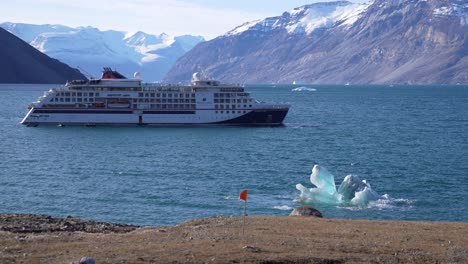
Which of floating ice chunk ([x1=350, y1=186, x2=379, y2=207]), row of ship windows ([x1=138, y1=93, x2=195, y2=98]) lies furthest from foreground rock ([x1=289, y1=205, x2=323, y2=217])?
row of ship windows ([x1=138, y1=93, x2=195, y2=98])

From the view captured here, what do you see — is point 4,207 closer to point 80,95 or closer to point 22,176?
point 22,176

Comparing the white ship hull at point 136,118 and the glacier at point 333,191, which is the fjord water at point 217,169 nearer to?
the glacier at point 333,191

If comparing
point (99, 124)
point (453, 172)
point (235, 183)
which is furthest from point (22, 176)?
point (99, 124)

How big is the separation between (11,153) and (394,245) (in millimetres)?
47357

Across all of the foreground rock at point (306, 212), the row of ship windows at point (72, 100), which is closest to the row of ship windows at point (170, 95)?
the row of ship windows at point (72, 100)

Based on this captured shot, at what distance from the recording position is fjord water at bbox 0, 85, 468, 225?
37.5 meters

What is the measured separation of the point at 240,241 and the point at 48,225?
24.4 feet

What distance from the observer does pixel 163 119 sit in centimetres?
9419

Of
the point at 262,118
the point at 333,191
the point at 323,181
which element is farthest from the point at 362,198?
the point at 262,118

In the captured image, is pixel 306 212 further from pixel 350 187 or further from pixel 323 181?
pixel 323 181

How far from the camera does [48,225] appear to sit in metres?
25.7

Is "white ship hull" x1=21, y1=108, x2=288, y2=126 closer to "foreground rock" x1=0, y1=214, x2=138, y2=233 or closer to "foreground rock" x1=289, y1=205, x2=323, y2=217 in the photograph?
"foreground rock" x1=289, y1=205, x2=323, y2=217

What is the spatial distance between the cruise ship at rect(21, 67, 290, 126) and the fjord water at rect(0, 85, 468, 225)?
8.51 ft

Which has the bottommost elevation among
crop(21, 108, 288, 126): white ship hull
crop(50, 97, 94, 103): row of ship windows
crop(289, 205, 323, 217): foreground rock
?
crop(289, 205, 323, 217): foreground rock
